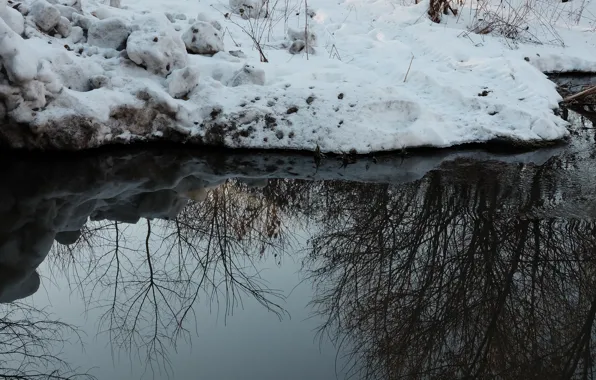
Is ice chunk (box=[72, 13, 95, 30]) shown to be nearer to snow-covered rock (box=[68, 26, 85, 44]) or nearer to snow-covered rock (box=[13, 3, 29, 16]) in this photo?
snow-covered rock (box=[68, 26, 85, 44])

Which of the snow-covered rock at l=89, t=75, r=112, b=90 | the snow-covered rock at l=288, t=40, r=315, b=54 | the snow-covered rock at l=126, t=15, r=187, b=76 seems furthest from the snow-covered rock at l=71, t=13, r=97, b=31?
the snow-covered rock at l=288, t=40, r=315, b=54

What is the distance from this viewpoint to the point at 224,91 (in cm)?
783

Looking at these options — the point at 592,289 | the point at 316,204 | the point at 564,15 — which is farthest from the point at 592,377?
the point at 564,15

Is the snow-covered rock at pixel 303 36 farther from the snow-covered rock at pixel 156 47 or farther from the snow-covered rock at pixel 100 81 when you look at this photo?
the snow-covered rock at pixel 100 81

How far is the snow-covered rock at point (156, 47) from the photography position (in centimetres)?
764

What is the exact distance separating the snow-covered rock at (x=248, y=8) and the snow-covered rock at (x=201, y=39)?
251 cm

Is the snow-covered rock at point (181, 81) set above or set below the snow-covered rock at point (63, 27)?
below

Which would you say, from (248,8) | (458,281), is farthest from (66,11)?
(458,281)

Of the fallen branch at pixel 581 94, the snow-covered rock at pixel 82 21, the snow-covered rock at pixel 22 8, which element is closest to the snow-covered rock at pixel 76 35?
the snow-covered rock at pixel 82 21

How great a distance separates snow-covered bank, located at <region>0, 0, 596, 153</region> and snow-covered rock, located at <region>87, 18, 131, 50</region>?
1cm

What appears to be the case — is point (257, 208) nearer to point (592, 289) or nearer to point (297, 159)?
point (297, 159)

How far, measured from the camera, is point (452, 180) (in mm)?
6961

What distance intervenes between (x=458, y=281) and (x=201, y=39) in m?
5.16

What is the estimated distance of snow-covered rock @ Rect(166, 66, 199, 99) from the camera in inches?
299
